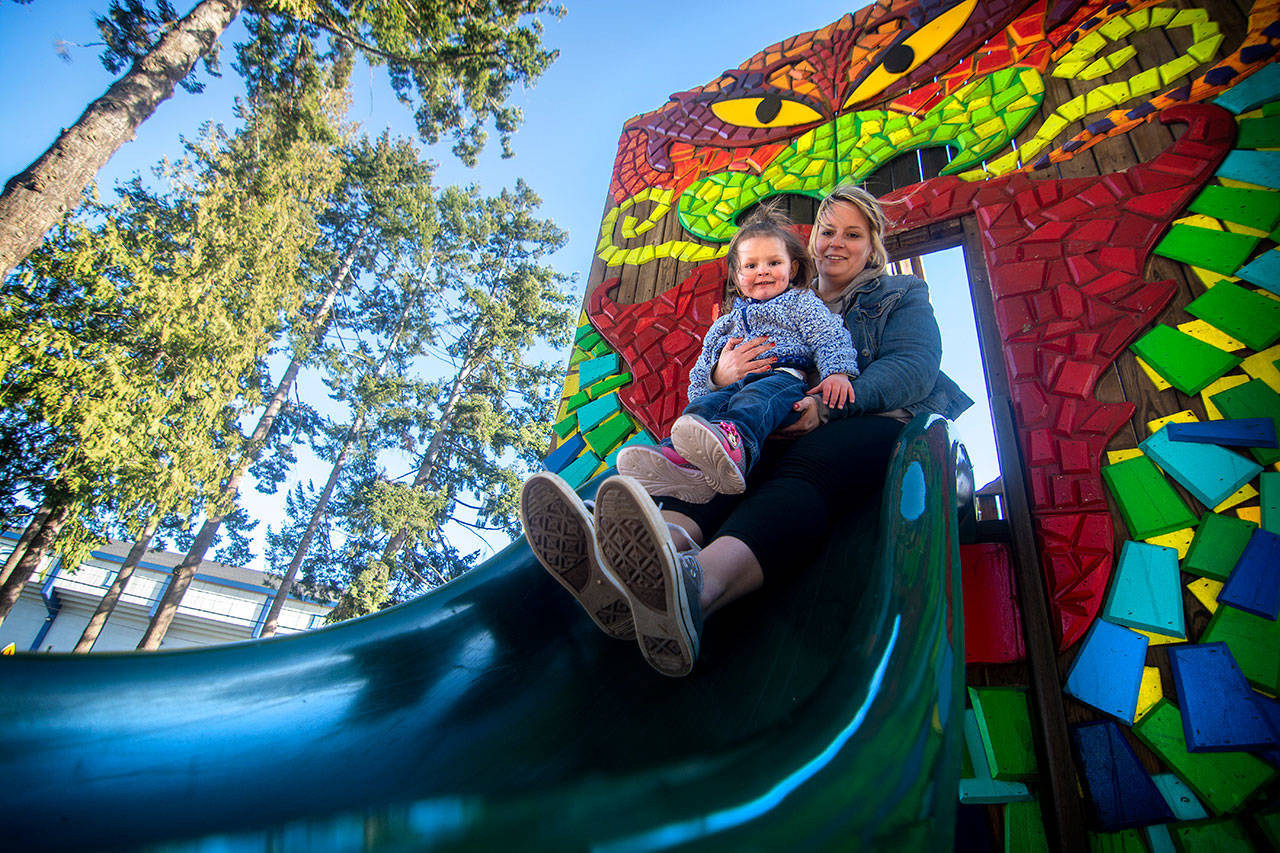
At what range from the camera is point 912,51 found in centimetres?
326

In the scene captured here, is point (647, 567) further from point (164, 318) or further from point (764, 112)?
point (164, 318)

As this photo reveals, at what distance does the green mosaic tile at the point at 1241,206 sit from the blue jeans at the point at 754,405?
1.68 metres

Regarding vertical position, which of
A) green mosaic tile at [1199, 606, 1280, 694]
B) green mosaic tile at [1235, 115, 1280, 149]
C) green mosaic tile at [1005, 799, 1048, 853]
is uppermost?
green mosaic tile at [1235, 115, 1280, 149]

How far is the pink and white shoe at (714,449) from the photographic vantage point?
1190mm

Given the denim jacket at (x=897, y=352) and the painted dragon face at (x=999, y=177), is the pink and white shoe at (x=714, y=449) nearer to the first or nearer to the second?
the denim jacket at (x=897, y=352)

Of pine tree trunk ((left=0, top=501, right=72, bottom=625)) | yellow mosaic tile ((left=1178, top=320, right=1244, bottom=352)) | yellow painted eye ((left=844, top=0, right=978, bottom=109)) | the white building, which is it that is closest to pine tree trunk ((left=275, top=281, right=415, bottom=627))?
pine tree trunk ((left=0, top=501, right=72, bottom=625))

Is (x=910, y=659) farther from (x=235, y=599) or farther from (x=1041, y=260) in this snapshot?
(x=235, y=599)

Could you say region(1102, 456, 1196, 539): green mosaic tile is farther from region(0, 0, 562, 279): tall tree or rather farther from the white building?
the white building

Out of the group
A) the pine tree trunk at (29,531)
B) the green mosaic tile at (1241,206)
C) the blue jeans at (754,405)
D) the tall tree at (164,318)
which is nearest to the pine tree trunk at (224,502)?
the tall tree at (164,318)

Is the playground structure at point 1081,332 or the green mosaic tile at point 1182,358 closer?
the playground structure at point 1081,332

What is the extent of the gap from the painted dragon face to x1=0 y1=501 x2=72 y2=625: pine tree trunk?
7.84 meters

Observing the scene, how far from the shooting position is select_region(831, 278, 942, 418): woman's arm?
1.49 metres

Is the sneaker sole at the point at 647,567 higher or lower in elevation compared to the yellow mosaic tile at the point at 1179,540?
lower

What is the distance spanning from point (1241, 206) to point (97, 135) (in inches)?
263
